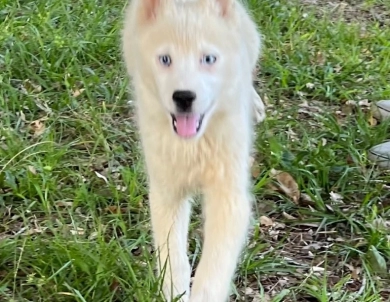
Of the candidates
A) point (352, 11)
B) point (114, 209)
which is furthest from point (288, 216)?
point (352, 11)

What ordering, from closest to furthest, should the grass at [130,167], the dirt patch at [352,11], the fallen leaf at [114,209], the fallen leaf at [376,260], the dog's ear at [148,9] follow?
the dog's ear at [148,9], the grass at [130,167], the fallen leaf at [376,260], the fallen leaf at [114,209], the dirt patch at [352,11]

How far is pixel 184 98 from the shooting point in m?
2.70

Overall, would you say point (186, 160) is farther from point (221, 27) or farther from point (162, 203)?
point (221, 27)

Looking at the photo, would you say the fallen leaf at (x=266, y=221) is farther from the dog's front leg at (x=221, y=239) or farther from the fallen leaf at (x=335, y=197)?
the dog's front leg at (x=221, y=239)

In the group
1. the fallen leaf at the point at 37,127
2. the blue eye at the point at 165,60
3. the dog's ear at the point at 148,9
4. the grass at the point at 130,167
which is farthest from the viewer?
the fallen leaf at the point at 37,127

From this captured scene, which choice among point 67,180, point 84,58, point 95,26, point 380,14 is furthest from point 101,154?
point 380,14

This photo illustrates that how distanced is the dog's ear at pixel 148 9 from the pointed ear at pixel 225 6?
9.7 inches

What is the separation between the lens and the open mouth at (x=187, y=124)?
9.32ft

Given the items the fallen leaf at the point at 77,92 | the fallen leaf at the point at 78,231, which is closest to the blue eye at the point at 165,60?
the fallen leaf at the point at 78,231

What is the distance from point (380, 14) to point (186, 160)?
451 centimetres

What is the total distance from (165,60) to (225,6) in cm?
39

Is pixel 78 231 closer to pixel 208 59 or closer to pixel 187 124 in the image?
pixel 187 124

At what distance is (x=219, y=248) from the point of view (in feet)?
10.1

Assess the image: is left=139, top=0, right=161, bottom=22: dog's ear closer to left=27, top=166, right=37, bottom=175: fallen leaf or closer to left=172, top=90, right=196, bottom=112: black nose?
left=172, top=90, right=196, bottom=112: black nose
